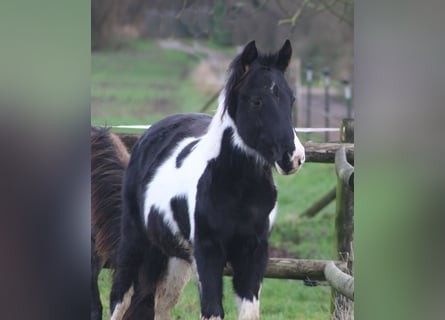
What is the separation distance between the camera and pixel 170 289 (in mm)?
3883

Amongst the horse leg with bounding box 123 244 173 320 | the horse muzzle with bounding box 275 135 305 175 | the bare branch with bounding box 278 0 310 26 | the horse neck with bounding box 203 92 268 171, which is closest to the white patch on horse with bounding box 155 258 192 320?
the horse leg with bounding box 123 244 173 320

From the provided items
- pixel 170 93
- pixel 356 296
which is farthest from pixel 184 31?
pixel 356 296

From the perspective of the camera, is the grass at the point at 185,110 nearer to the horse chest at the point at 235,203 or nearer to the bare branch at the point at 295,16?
the horse chest at the point at 235,203

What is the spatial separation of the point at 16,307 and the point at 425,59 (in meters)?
1.55

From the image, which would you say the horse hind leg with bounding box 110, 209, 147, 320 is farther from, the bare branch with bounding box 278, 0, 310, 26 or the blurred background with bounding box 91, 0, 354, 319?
the bare branch with bounding box 278, 0, 310, 26

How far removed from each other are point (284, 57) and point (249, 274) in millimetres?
905

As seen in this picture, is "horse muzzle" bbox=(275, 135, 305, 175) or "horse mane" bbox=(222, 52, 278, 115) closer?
"horse muzzle" bbox=(275, 135, 305, 175)

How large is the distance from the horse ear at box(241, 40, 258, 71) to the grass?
1049 mm

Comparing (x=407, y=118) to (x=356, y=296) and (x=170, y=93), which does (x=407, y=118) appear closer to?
(x=356, y=296)

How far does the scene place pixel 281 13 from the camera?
502 cm

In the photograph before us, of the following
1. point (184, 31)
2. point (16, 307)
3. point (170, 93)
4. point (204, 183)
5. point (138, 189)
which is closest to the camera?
point (16, 307)

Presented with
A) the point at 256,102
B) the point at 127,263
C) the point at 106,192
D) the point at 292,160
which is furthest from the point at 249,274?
the point at 106,192

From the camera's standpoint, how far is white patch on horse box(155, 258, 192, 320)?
3.84 meters

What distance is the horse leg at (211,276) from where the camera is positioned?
124 inches
